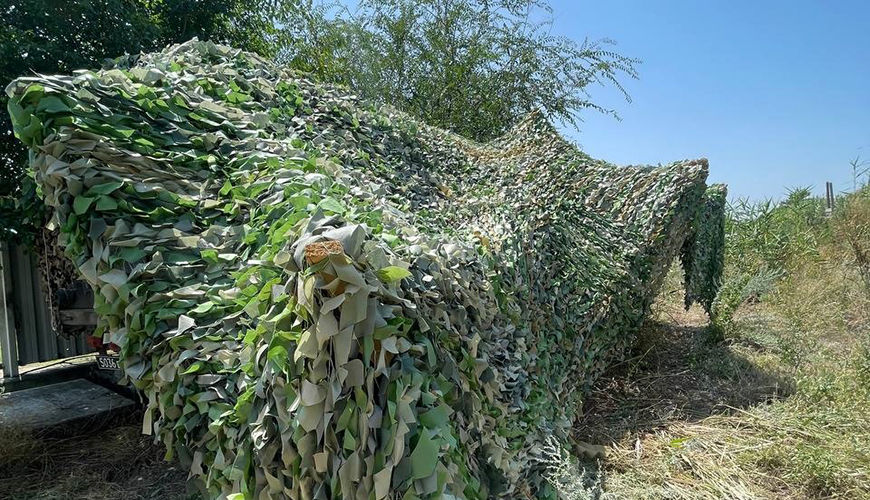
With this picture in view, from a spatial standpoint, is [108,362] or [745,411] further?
[745,411]

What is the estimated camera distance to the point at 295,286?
1579 mm

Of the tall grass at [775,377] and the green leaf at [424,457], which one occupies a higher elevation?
the green leaf at [424,457]

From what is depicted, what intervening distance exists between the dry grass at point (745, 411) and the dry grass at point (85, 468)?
118 inches

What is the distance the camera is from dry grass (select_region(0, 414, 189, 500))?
3588mm

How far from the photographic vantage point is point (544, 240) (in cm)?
388

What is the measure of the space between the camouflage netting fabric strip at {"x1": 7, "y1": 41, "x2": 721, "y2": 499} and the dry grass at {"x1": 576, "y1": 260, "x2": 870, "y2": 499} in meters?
0.79

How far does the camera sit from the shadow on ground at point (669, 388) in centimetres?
453

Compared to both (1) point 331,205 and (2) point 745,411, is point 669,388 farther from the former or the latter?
(1) point 331,205

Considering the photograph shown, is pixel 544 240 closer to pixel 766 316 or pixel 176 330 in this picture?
pixel 176 330

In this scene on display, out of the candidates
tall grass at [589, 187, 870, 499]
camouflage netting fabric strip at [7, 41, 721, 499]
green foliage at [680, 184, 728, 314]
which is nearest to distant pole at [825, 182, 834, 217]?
tall grass at [589, 187, 870, 499]

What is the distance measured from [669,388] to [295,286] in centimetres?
484

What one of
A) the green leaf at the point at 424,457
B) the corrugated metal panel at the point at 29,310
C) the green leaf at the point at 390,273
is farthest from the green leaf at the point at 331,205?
the corrugated metal panel at the point at 29,310

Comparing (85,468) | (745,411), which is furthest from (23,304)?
(745,411)

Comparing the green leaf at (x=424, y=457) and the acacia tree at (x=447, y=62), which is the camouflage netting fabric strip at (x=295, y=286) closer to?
the green leaf at (x=424, y=457)
